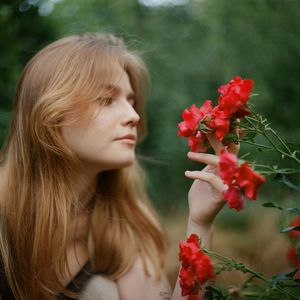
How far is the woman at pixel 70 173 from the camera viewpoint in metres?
1.55

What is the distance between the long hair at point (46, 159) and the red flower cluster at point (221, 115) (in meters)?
0.52

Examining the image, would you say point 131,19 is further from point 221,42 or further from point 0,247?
point 0,247

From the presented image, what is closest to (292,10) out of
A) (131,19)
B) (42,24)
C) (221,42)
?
(221,42)

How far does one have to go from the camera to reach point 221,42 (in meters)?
3.19

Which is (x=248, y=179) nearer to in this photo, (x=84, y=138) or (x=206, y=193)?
(x=206, y=193)

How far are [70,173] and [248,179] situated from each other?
0.85 metres

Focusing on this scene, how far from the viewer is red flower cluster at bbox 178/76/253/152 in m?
1.06

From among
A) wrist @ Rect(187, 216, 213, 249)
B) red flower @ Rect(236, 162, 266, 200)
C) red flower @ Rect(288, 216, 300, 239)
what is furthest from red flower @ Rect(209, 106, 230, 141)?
red flower @ Rect(288, 216, 300, 239)

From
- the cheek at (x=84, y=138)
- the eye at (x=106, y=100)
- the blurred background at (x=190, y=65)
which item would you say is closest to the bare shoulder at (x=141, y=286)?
the blurred background at (x=190, y=65)

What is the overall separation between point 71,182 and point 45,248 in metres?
0.24

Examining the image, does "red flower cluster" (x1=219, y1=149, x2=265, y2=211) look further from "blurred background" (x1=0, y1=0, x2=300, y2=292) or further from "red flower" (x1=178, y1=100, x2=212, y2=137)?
"blurred background" (x1=0, y1=0, x2=300, y2=292)

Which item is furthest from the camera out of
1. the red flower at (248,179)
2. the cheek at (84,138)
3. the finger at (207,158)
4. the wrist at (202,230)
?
the cheek at (84,138)

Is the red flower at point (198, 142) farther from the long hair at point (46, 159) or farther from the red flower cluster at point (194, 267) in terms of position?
the long hair at point (46, 159)

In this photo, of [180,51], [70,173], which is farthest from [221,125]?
[180,51]
